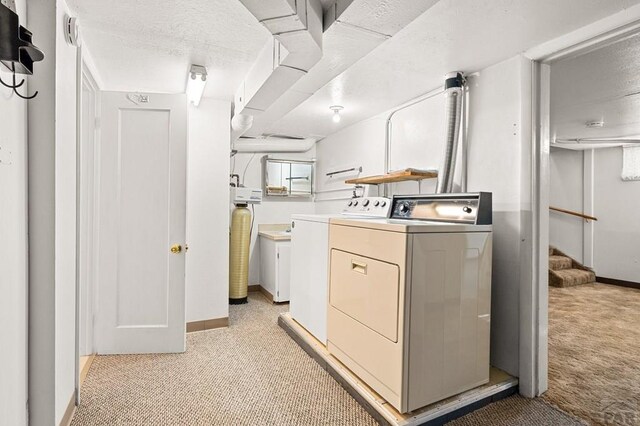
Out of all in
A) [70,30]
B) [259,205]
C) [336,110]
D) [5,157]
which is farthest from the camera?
[259,205]

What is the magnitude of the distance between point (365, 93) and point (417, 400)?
7.68ft

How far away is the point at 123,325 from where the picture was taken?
258cm

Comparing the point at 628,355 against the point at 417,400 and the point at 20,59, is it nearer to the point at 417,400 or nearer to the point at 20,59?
the point at 417,400

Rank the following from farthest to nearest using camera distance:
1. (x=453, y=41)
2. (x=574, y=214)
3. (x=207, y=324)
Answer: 1. (x=574, y=214)
2. (x=207, y=324)
3. (x=453, y=41)

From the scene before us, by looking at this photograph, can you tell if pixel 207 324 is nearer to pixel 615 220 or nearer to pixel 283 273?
pixel 283 273

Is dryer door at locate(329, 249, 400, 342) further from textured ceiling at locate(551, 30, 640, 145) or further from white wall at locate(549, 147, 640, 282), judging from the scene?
white wall at locate(549, 147, 640, 282)

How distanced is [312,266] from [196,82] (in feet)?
5.53

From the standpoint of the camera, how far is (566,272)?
5.16m

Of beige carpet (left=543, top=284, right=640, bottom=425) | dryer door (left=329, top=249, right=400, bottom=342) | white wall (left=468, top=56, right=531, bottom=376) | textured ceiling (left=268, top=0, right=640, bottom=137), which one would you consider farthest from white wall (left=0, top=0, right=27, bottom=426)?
beige carpet (left=543, top=284, right=640, bottom=425)

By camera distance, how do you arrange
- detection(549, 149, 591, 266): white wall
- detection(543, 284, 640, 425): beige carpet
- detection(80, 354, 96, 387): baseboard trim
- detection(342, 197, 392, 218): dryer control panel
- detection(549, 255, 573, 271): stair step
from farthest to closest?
detection(549, 149, 591, 266): white wall, detection(549, 255, 573, 271): stair step, detection(342, 197, 392, 218): dryer control panel, detection(80, 354, 96, 387): baseboard trim, detection(543, 284, 640, 425): beige carpet

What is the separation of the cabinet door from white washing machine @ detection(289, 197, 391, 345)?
88 cm

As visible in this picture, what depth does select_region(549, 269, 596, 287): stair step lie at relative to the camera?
194 inches

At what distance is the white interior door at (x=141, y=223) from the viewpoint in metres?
2.53

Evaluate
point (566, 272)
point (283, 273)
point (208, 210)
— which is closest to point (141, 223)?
point (208, 210)
